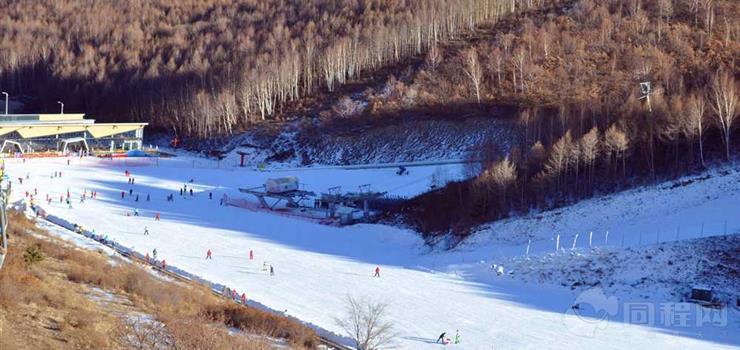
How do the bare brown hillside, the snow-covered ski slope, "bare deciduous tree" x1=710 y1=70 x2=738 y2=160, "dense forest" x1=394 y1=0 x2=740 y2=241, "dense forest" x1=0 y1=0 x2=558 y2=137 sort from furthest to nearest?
"dense forest" x1=0 y1=0 x2=558 y2=137 < "dense forest" x1=394 y1=0 x2=740 y2=241 < "bare deciduous tree" x1=710 y1=70 x2=738 y2=160 < the snow-covered ski slope < the bare brown hillside

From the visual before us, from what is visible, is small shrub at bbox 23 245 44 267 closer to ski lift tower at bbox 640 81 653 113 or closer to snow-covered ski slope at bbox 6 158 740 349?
snow-covered ski slope at bbox 6 158 740 349

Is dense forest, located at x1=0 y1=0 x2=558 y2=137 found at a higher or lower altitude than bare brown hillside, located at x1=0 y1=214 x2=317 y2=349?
higher

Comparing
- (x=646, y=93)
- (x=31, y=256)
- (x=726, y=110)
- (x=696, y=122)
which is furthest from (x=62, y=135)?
(x=726, y=110)

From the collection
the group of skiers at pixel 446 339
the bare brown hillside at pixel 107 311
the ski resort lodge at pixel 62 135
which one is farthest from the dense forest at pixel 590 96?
the ski resort lodge at pixel 62 135

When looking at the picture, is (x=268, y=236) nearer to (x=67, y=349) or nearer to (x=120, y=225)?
(x=120, y=225)

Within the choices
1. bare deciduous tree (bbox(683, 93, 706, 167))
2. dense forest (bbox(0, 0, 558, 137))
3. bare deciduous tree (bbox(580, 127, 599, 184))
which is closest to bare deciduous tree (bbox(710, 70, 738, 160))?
bare deciduous tree (bbox(683, 93, 706, 167))

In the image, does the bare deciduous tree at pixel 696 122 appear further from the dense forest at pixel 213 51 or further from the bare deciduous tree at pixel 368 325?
the dense forest at pixel 213 51

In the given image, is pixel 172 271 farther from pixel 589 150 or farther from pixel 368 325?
pixel 589 150
